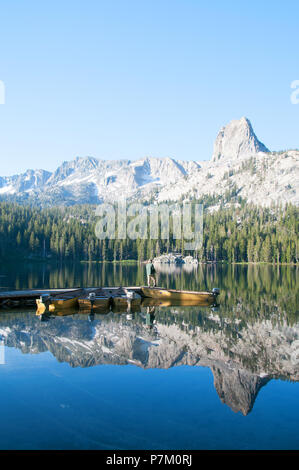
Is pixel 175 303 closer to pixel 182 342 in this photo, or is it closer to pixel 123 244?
pixel 182 342

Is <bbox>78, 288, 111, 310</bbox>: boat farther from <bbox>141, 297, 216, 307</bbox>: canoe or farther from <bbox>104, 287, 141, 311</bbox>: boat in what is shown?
<bbox>141, 297, 216, 307</bbox>: canoe

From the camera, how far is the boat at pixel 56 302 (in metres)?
31.3

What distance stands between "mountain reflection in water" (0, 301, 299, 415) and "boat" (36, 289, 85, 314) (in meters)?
1.45

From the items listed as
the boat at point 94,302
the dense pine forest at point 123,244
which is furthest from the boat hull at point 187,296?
the dense pine forest at point 123,244

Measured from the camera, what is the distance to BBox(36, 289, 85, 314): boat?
31.3 metres

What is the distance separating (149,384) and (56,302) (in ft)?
61.4

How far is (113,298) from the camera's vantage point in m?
34.3

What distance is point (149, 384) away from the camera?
586 inches

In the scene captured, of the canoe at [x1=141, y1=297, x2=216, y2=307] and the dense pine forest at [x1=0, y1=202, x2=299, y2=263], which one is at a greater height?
the dense pine forest at [x1=0, y1=202, x2=299, y2=263]

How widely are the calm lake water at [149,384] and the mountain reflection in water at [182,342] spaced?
0.19 feet

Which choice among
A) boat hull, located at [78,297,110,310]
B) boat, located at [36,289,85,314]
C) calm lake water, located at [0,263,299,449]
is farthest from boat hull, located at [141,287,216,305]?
calm lake water, located at [0,263,299,449]

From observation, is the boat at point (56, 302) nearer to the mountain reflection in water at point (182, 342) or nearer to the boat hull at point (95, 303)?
the boat hull at point (95, 303)
